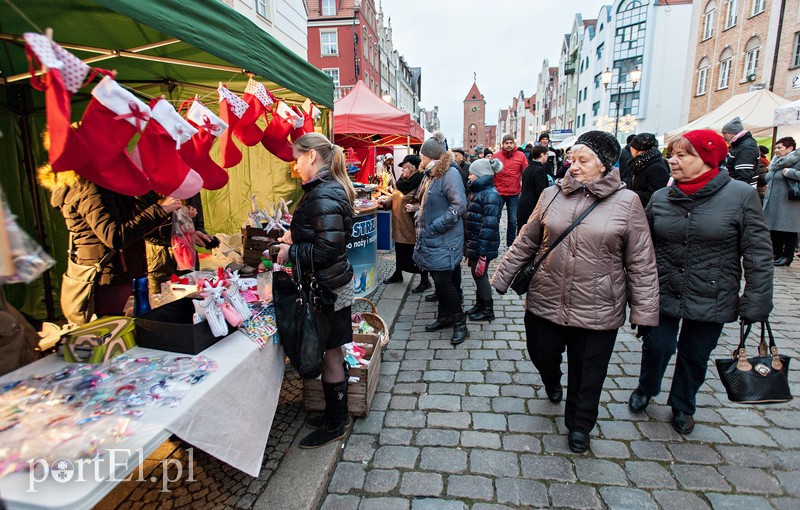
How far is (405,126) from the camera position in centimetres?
828

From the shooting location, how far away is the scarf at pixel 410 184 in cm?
577

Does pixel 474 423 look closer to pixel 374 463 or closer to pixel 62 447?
pixel 374 463

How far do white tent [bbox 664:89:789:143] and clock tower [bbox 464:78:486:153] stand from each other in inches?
4239

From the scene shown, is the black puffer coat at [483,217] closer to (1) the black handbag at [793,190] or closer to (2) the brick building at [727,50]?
(1) the black handbag at [793,190]

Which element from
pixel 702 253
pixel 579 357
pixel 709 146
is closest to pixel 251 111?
pixel 579 357

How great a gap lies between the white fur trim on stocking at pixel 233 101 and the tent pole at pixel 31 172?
1.67 m

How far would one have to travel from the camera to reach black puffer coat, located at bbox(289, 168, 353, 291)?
94.0 inches

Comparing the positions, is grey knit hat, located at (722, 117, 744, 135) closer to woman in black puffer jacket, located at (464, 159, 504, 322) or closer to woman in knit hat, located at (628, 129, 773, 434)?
woman in black puffer jacket, located at (464, 159, 504, 322)

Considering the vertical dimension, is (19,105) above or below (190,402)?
above

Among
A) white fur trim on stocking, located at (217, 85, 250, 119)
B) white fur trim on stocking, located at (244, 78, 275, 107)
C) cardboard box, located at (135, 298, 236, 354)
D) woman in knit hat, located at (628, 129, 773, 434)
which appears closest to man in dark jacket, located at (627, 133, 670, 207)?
woman in knit hat, located at (628, 129, 773, 434)

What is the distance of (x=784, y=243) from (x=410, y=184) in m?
6.48

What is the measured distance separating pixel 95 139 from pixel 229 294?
1.07 metres

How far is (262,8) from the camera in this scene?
10383mm

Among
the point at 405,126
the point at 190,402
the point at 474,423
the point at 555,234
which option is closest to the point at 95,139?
the point at 190,402
